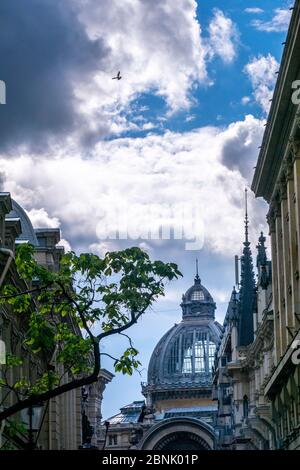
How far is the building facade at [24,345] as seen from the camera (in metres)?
46.7

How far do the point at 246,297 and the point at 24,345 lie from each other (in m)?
47.6

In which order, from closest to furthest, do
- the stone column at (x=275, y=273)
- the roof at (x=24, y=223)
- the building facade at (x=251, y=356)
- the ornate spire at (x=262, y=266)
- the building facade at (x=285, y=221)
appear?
the building facade at (x=285, y=221) < the stone column at (x=275, y=273) < the roof at (x=24, y=223) < the building facade at (x=251, y=356) < the ornate spire at (x=262, y=266)

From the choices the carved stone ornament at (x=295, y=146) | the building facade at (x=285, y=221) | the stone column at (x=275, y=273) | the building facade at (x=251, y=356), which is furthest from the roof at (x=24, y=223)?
the carved stone ornament at (x=295, y=146)

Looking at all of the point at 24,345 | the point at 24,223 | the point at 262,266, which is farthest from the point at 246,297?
the point at 24,345

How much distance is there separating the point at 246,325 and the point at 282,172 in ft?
155

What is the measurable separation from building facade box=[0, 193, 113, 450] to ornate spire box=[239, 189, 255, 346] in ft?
44.7

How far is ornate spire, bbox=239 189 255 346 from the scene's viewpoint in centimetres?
9694

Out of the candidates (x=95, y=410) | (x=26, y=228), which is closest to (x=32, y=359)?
(x=26, y=228)

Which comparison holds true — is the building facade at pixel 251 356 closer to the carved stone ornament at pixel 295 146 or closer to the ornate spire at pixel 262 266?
the ornate spire at pixel 262 266

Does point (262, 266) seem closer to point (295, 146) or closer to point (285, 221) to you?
point (285, 221)

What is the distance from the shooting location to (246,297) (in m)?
99.9

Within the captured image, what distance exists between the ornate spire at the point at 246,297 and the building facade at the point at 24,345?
536 inches

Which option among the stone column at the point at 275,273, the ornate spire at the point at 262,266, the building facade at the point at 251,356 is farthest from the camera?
the ornate spire at the point at 262,266
